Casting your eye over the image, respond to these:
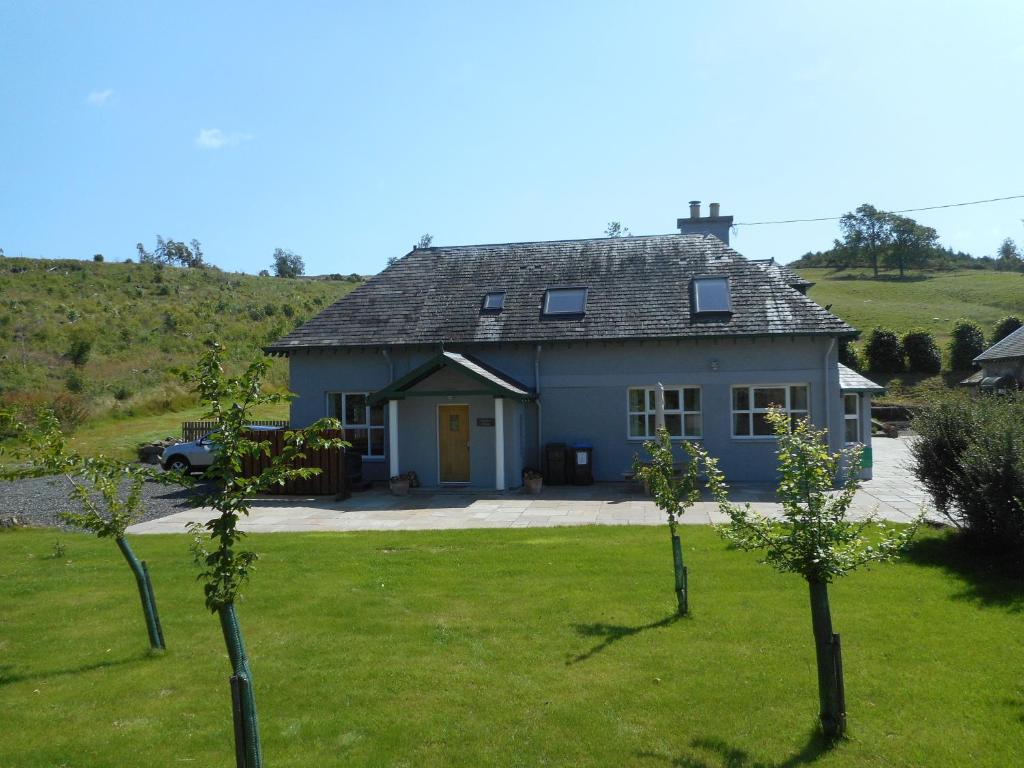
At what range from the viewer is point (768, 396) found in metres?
20.2

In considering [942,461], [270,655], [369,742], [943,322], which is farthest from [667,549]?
[943,322]

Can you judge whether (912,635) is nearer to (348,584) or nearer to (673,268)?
(348,584)

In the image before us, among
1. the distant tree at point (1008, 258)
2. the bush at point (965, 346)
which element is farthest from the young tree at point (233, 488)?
the distant tree at point (1008, 258)

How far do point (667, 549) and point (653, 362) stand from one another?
30.9ft

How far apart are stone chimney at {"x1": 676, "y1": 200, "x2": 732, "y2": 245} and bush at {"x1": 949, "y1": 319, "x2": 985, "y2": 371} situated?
81.5 feet

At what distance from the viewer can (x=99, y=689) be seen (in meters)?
6.66

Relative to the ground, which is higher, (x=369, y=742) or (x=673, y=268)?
(x=673, y=268)

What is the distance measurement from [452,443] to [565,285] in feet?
19.5

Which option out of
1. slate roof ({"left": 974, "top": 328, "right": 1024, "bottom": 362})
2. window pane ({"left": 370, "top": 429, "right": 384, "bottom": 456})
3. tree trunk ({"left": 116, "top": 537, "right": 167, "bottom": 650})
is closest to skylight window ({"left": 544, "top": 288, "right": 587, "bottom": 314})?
window pane ({"left": 370, "top": 429, "right": 384, "bottom": 456})

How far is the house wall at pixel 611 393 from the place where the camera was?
19.7m

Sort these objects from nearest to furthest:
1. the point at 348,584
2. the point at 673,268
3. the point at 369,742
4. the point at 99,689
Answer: the point at 369,742
the point at 99,689
the point at 348,584
the point at 673,268

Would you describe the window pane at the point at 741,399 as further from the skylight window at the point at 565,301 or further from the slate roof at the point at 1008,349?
the slate roof at the point at 1008,349

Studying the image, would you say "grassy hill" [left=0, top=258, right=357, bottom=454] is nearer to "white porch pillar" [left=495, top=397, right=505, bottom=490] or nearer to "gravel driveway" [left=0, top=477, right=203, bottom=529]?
"gravel driveway" [left=0, top=477, right=203, bottom=529]

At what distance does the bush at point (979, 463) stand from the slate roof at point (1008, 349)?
29309 millimetres
